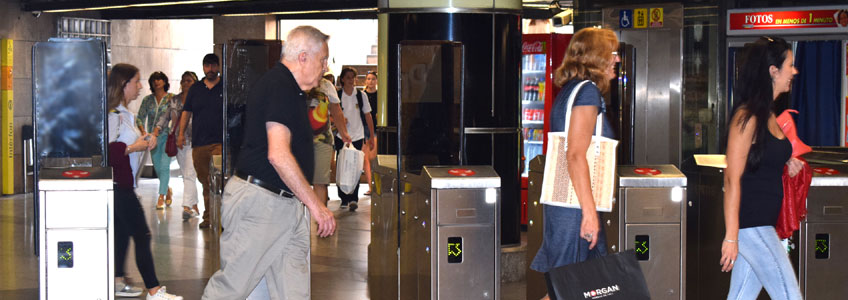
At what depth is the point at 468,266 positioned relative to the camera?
16.2ft

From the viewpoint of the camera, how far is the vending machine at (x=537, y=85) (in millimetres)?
9422

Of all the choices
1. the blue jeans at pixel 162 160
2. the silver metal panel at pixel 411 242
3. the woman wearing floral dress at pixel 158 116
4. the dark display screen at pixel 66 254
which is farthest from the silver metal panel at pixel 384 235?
the blue jeans at pixel 162 160

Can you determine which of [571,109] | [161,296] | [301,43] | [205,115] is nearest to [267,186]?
[301,43]

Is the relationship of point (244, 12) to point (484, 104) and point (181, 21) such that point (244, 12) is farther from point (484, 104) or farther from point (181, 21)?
point (484, 104)

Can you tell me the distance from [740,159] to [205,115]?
6.16 m

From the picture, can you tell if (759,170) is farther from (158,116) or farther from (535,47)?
(158,116)

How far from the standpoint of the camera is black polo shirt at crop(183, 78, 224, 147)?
9.34m

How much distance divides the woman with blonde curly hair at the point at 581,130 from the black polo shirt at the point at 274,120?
104cm

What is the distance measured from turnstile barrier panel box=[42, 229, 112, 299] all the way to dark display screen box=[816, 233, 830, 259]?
11.6 feet

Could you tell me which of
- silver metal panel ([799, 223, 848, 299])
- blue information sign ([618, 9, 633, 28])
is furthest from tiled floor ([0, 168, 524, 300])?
blue information sign ([618, 9, 633, 28])

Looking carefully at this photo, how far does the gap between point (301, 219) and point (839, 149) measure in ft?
11.8

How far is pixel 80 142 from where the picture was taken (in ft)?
19.3

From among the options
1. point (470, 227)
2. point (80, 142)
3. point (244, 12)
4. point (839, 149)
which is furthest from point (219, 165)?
point (244, 12)

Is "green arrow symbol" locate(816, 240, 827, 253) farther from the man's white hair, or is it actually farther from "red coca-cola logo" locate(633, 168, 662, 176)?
the man's white hair
